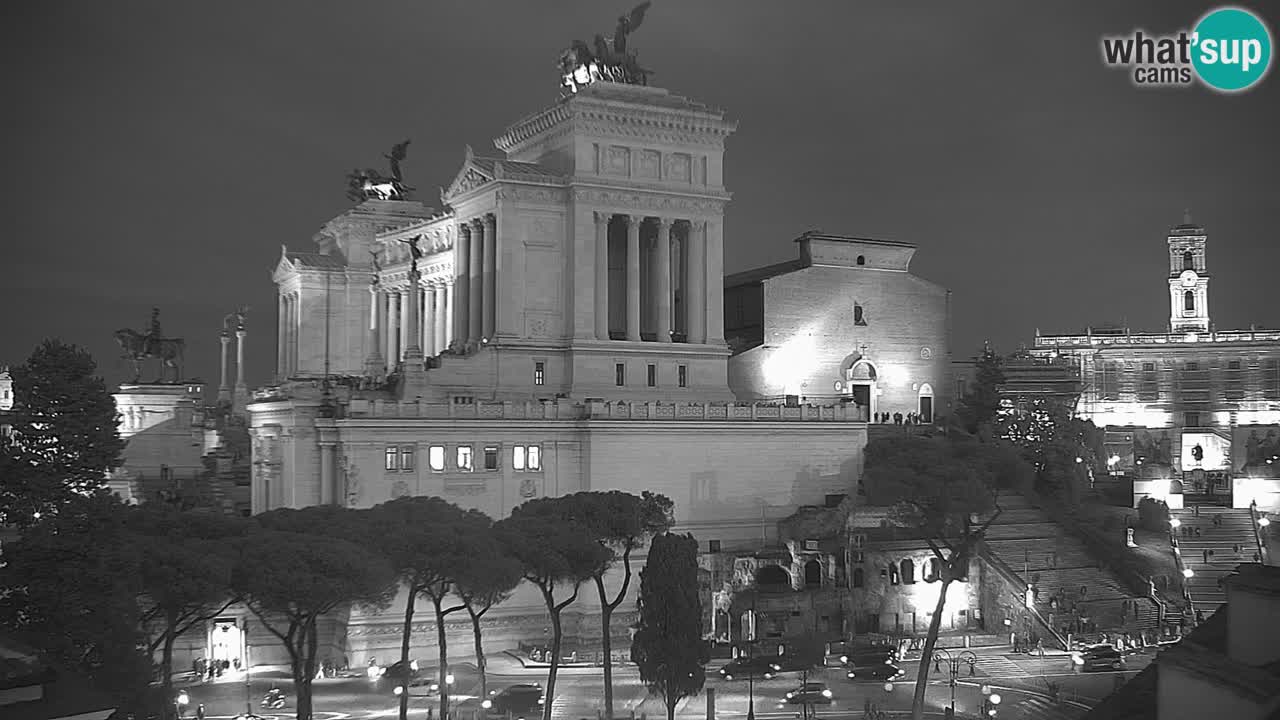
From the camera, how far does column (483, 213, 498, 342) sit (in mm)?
77750

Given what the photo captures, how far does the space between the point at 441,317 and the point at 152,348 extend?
111ft

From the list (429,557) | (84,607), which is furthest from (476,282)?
(84,607)

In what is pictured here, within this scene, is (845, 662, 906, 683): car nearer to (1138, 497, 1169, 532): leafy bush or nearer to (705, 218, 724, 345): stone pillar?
(705, 218, 724, 345): stone pillar

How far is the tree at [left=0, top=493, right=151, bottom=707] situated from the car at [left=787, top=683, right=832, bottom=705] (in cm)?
2384

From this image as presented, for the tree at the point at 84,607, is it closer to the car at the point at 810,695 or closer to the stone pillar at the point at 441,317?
the car at the point at 810,695

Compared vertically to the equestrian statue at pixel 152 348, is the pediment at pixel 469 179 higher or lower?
higher

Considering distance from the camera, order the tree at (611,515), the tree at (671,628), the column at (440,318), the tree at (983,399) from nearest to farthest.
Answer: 1. the tree at (671,628)
2. the tree at (611,515)
3. the column at (440,318)
4. the tree at (983,399)

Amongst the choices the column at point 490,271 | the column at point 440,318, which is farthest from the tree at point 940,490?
the column at point 440,318

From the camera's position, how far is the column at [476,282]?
80.0 meters

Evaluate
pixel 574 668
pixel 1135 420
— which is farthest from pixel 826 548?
pixel 1135 420

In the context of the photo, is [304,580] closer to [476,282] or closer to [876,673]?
[876,673]

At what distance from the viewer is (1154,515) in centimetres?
7838

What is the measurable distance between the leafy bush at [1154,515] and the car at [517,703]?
43170 millimetres

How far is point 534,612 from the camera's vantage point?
67.1 metres
